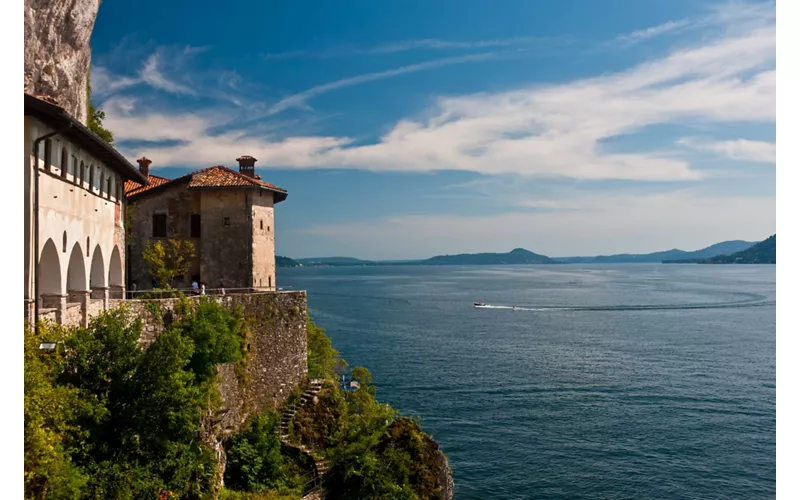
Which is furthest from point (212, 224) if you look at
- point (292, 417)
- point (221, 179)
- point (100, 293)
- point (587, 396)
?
point (587, 396)

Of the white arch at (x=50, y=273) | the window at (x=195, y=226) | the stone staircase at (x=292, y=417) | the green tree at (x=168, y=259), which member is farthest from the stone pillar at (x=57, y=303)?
the window at (x=195, y=226)

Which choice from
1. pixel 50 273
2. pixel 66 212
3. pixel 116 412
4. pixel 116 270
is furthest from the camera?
pixel 116 270

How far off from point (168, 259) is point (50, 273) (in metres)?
14.3

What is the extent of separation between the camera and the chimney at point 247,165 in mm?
37669

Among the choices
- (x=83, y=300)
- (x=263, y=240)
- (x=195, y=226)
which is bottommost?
(x=83, y=300)

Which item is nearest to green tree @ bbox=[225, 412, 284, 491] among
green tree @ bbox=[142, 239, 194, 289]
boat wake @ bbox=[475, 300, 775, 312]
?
green tree @ bbox=[142, 239, 194, 289]

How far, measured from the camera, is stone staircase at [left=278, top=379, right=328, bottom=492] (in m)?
29.1

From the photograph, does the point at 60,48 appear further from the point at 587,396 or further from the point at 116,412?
the point at 587,396

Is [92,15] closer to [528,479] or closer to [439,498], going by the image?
[439,498]

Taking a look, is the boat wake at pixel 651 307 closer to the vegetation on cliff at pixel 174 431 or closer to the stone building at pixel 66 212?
the vegetation on cliff at pixel 174 431

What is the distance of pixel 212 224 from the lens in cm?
3384

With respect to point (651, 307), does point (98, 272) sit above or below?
above

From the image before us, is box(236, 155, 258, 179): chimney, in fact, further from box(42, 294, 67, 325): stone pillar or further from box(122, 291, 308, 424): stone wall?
box(42, 294, 67, 325): stone pillar

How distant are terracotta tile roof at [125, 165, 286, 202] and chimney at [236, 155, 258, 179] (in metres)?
2.12
